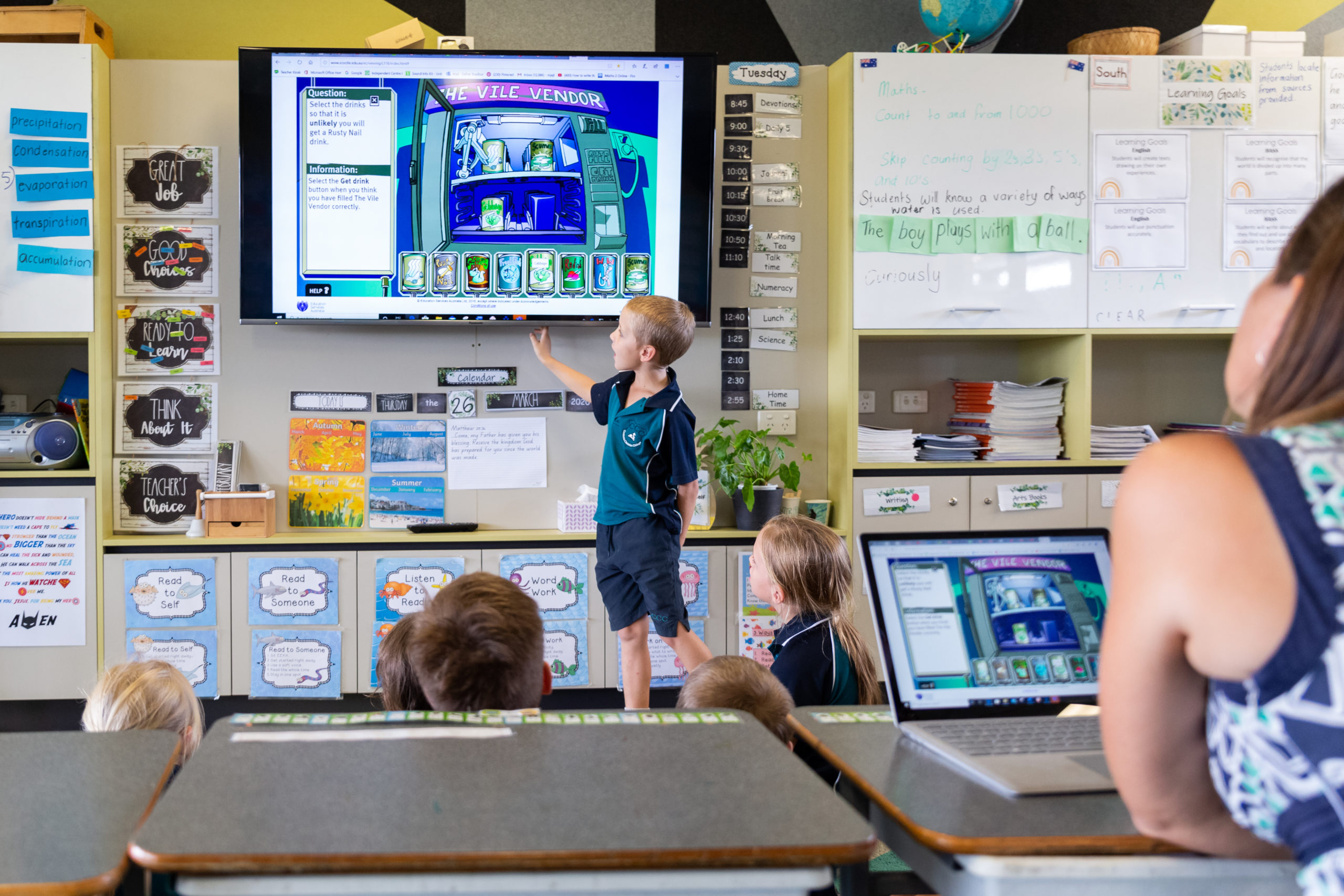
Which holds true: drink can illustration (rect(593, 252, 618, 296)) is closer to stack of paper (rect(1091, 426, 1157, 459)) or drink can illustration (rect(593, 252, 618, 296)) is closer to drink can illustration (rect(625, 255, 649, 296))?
drink can illustration (rect(625, 255, 649, 296))

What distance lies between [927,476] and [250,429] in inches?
93.3

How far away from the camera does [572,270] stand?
3234 millimetres

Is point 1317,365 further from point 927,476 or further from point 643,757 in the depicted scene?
point 927,476

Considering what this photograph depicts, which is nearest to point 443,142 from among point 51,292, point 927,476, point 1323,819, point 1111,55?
point 51,292

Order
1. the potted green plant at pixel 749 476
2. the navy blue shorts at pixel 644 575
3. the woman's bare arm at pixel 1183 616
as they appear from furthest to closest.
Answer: the potted green plant at pixel 749 476 → the navy blue shorts at pixel 644 575 → the woman's bare arm at pixel 1183 616

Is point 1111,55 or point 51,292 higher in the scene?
point 1111,55

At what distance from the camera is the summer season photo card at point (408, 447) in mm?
3377

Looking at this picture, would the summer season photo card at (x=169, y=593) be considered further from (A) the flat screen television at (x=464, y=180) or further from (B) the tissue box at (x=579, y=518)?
(B) the tissue box at (x=579, y=518)

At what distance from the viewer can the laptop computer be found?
1.15 meters

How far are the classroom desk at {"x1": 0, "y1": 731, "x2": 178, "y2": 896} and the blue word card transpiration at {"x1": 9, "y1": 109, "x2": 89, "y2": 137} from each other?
2.68 metres

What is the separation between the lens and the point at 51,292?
3.11 meters

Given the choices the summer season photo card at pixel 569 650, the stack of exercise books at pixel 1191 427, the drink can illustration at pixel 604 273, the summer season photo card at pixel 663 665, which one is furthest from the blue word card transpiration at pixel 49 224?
the stack of exercise books at pixel 1191 427

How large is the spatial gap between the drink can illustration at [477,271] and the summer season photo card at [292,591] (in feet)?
3.37

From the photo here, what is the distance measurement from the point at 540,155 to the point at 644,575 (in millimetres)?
1446
